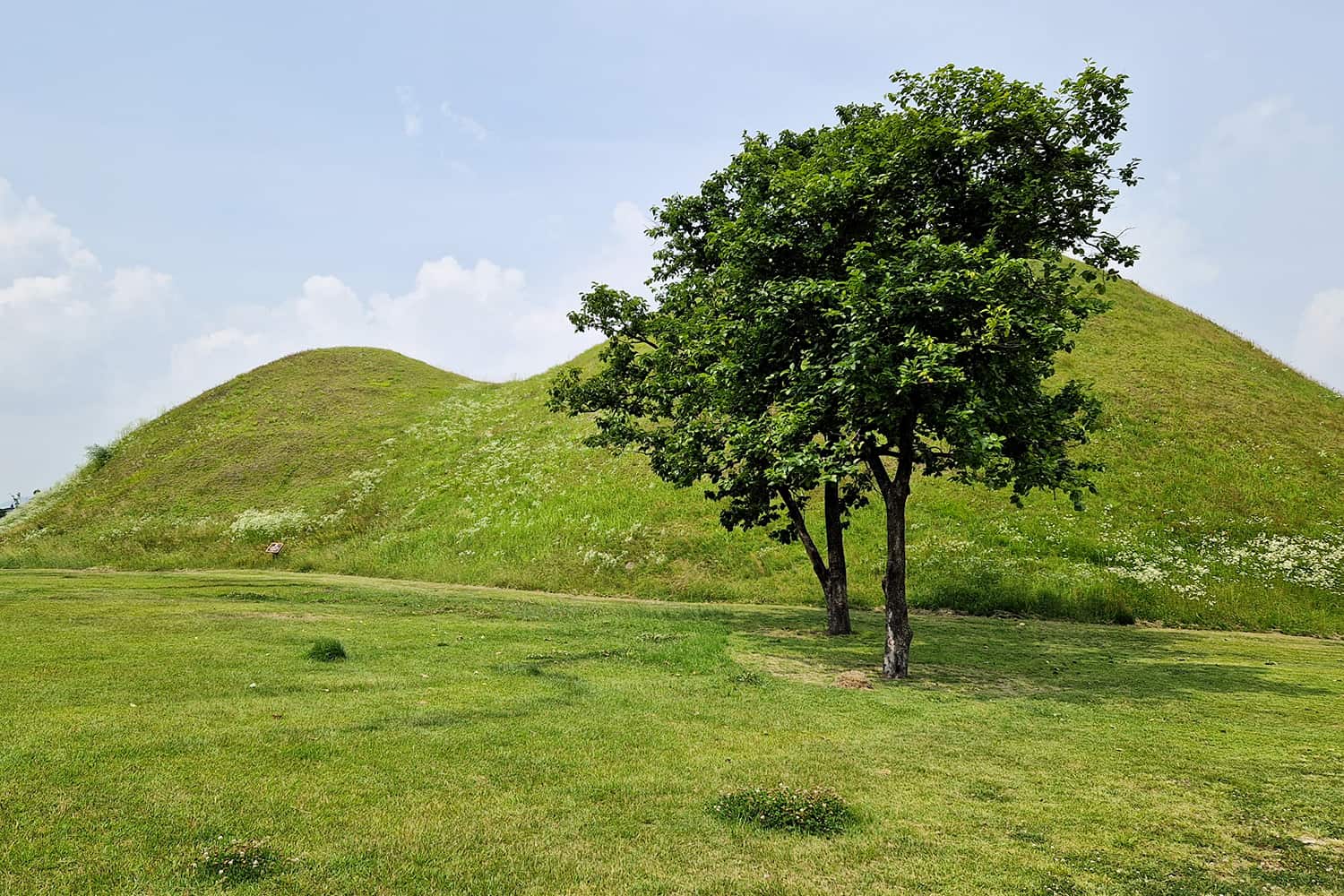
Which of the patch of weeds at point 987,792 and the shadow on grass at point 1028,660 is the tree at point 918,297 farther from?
the patch of weeds at point 987,792

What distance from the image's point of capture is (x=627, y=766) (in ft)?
38.7

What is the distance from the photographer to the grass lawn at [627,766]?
8.27 meters

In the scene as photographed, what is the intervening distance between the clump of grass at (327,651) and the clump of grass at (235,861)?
37.1 ft

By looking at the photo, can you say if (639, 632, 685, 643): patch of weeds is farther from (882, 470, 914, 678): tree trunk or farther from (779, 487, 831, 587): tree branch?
(882, 470, 914, 678): tree trunk

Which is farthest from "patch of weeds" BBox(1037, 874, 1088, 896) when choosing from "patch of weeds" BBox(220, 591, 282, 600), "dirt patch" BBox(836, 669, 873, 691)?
"patch of weeds" BBox(220, 591, 282, 600)

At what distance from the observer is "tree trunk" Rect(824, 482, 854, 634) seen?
2927 cm

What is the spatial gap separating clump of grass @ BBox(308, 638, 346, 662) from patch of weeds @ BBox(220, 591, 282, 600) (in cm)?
1663

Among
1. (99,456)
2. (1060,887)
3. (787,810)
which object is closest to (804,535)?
(787,810)

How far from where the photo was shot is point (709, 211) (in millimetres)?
31234

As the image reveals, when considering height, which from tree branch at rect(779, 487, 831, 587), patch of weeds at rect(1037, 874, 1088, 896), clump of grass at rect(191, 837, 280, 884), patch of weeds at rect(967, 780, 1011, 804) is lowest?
patch of weeds at rect(967, 780, 1011, 804)

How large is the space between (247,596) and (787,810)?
31819 mm

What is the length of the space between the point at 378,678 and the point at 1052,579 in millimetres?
35136

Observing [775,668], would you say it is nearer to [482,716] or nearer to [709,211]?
[482,716]

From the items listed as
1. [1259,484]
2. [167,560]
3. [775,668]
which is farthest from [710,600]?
[167,560]
